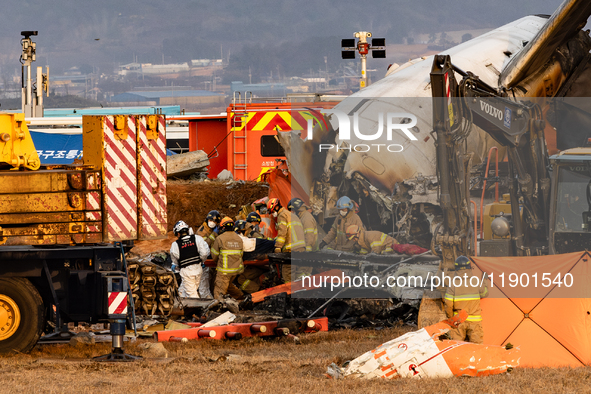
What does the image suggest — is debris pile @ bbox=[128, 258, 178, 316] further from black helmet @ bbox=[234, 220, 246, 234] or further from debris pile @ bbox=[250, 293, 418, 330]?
black helmet @ bbox=[234, 220, 246, 234]

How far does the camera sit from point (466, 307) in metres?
9.70

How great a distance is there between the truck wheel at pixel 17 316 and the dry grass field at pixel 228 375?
20 cm

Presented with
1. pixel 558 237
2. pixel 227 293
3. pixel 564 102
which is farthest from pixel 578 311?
pixel 564 102

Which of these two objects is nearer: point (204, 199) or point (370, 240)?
point (370, 240)

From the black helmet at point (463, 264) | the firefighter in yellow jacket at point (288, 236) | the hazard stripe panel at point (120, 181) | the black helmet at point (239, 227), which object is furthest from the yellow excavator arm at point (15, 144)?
the black helmet at point (239, 227)

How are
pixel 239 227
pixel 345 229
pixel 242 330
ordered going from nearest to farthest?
pixel 242 330 < pixel 345 229 < pixel 239 227

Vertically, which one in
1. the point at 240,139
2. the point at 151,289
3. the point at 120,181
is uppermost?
the point at 240,139

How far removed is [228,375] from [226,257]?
6.32 meters

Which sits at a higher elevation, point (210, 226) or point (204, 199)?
point (204, 199)

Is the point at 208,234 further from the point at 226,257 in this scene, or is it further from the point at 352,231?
the point at 352,231

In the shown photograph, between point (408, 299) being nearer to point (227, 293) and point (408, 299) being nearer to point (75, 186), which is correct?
point (227, 293)

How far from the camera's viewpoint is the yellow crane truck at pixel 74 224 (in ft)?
31.9

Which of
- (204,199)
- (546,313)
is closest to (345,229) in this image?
(546,313)

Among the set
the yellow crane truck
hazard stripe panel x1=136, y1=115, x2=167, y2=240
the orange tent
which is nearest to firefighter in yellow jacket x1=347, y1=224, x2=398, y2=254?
the orange tent
